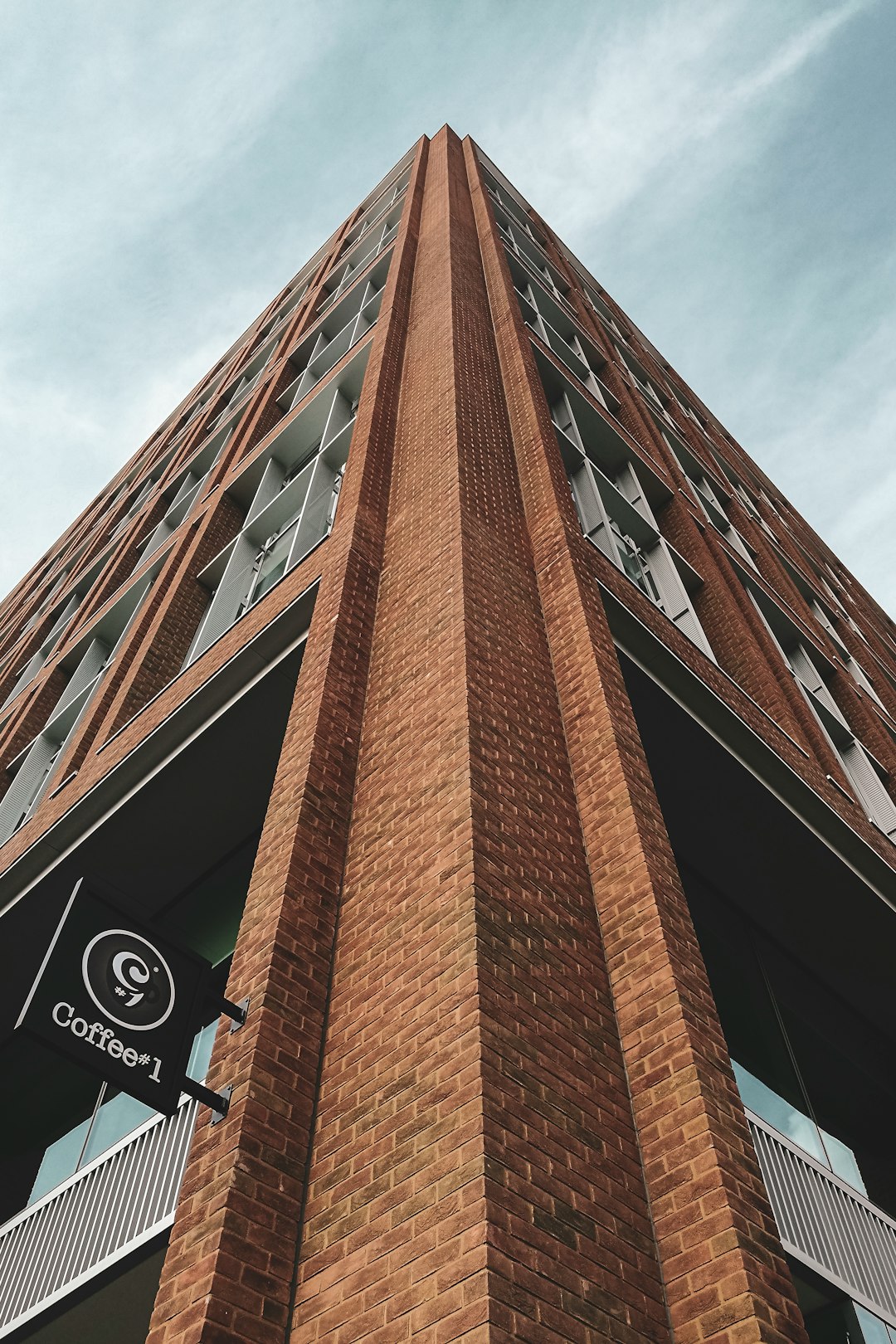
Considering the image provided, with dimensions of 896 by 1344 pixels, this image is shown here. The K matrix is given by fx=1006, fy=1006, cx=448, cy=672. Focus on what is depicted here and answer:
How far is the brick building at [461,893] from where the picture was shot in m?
4.37

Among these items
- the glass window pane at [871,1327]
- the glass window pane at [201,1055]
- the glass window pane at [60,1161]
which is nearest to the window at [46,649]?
the glass window pane at [60,1161]

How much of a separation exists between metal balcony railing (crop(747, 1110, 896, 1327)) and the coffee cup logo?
4.40 meters

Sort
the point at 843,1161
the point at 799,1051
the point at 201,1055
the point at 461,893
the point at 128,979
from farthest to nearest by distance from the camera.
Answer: the point at 799,1051 → the point at 843,1161 → the point at 201,1055 → the point at 461,893 → the point at 128,979

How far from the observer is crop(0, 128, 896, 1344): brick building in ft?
14.3

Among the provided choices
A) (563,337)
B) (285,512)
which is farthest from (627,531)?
(563,337)

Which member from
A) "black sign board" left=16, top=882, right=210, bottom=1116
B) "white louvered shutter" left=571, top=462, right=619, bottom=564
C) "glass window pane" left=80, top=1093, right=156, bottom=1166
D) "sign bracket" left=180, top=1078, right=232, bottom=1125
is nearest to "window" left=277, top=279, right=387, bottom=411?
"white louvered shutter" left=571, top=462, right=619, bottom=564

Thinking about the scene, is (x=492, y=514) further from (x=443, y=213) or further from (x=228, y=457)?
(x=443, y=213)

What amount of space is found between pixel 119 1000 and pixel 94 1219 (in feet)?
10.8

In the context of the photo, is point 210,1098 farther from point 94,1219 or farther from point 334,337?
point 334,337

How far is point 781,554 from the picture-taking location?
81.4 feet

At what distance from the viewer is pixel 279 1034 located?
5.26 m

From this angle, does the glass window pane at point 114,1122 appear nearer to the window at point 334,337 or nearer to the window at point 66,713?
the window at point 66,713

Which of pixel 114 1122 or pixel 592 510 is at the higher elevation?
pixel 592 510

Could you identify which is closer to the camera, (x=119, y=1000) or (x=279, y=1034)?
(x=119, y=1000)
